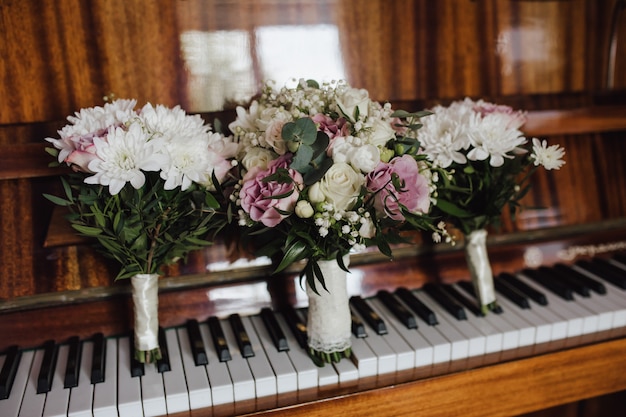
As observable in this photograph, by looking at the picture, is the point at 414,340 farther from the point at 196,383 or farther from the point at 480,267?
the point at 196,383

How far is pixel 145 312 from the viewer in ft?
4.29

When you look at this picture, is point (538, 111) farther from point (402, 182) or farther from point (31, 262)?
point (31, 262)

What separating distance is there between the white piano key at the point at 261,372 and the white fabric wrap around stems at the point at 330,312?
12 cm

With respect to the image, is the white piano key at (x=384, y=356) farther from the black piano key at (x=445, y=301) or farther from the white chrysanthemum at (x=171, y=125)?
the white chrysanthemum at (x=171, y=125)

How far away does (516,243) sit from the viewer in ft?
5.81

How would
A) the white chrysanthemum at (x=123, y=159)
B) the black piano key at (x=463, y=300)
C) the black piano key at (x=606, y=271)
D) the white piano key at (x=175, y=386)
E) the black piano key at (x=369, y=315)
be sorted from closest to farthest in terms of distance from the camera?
the white chrysanthemum at (x=123, y=159) < the white piano key at (x=175, y=386) < the black piano key at (x=369, y=315) < the black piano key at (x=463, y=300) < the black piano key at (x=606, y=271)

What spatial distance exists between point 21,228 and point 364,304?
898mm

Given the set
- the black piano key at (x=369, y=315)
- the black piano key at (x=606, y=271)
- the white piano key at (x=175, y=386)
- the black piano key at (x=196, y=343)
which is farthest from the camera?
the black piano key at (x=606, y=271)

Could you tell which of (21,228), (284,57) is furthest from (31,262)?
(284,57)

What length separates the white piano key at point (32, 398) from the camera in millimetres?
1164

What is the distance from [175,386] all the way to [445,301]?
748 mm

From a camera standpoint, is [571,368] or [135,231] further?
[571,368]

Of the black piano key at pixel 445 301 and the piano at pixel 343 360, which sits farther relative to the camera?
the black piano key at pixel 445 301

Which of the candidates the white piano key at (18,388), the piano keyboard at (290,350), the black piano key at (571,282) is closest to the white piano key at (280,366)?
the piano keyboard at (290,350)
